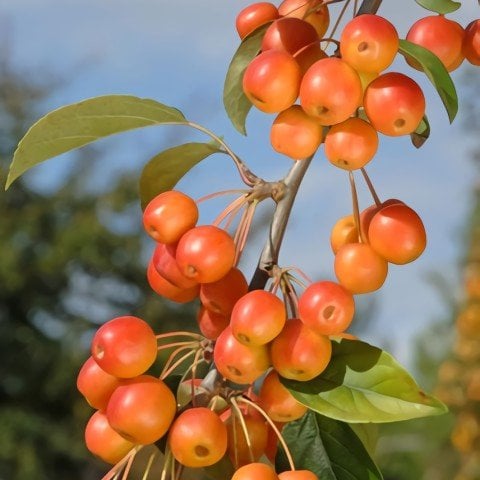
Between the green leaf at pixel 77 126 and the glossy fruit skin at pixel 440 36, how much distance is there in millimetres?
212

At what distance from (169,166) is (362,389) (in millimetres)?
248

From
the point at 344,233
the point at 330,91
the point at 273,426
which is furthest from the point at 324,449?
the point at 330,91

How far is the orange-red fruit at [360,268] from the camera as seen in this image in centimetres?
64

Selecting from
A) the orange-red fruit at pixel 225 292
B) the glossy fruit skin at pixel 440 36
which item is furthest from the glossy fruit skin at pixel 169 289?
the glossy fruit skin at pixel 440 36

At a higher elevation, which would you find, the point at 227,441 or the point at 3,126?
the point at 3,126

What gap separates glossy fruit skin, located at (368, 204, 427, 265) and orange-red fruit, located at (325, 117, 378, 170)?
0.05 metres

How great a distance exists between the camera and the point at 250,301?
606 mm

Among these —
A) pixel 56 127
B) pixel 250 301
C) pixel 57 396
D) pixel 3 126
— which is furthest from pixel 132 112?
pixel 3 126

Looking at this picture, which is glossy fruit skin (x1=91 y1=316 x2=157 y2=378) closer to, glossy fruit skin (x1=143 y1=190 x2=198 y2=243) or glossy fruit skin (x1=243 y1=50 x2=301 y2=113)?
glossy fruit skin (x1=143 y1=190 x2=198 y2=243)

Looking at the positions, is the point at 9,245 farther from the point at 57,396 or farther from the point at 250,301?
the point at 250,301

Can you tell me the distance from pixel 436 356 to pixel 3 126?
4.50m

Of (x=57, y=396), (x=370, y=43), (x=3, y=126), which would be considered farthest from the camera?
(x=3, y=126)

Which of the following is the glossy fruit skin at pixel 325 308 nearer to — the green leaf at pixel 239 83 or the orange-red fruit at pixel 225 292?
the orange-red fruit at pixel 225 292

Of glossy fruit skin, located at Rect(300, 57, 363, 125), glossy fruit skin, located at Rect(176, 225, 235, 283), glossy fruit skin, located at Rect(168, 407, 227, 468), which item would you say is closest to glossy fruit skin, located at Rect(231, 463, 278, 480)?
glossy fruit skin, located at Rect(168, 407, 227, 468)
